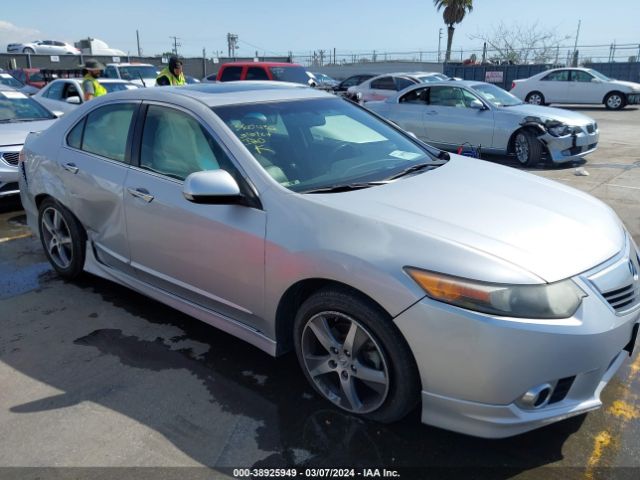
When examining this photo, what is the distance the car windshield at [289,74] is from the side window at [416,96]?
3.96 metres

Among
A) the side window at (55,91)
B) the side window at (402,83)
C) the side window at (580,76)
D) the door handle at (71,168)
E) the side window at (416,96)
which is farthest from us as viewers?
the side window at (580,76)

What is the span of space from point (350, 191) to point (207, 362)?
1370 mm

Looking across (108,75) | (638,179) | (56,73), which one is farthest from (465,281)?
(56,73)

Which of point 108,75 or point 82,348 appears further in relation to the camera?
point 108,75

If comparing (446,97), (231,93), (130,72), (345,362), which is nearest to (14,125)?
(231,93)

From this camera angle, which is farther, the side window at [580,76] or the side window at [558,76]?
the side window at [558,76]

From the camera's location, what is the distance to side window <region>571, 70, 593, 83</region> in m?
20.0

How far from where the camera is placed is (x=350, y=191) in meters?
2.90

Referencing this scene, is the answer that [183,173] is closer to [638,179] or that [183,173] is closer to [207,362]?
[207,362]

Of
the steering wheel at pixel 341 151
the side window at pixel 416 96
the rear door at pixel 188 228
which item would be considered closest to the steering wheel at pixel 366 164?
the steering wheel at pixel 341 151

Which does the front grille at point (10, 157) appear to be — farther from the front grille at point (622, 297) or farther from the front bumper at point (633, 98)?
the front bumper at point (633, 98)

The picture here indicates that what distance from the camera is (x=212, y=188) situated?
110 inches

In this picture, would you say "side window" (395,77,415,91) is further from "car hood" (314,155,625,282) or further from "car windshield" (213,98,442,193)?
"car hood" (314,155,625,282)

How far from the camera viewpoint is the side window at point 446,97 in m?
10.2
